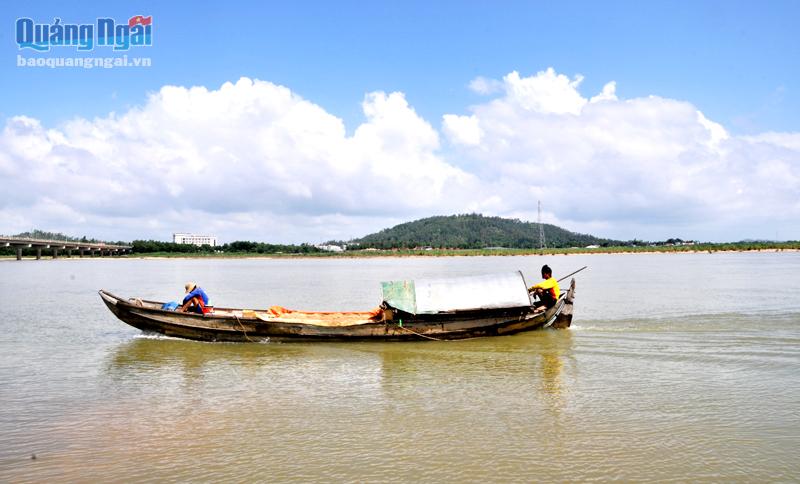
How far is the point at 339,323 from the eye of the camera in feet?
48.6

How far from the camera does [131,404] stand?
9.45 metres

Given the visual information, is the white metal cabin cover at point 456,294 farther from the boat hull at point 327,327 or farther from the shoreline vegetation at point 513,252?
the shoreline vegetation at point 513,252

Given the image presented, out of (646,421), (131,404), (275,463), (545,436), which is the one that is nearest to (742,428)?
(646,421)

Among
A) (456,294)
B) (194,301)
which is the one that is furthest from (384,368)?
(194,301)

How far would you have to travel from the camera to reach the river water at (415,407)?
6.66 m

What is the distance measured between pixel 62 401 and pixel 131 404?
4.18 ft

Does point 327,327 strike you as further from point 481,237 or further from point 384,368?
point 481,237

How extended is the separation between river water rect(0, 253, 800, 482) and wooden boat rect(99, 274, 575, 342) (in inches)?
13.9

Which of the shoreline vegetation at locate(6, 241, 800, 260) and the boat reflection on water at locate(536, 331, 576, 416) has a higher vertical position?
the shoreline vegetation at locate(6, 241, 800, 260)

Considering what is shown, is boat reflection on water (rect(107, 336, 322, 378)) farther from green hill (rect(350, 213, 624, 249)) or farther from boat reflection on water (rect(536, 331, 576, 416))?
green hill (rect(350, 213, 624, 249))

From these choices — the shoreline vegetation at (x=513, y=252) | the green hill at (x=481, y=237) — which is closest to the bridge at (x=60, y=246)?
the shoreline vegetation at (x=513, y=252)

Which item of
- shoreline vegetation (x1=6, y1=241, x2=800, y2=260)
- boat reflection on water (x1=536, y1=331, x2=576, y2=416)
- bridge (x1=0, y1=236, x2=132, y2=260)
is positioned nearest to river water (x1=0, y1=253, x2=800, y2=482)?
boat reflection on water (x1=536, y1=331, x2=576, y2=416)

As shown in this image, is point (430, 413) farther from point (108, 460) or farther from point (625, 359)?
point (625, 359)

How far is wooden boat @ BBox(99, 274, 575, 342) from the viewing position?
14.6 metres
